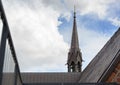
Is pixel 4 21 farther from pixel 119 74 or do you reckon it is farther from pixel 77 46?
pixel 77 46

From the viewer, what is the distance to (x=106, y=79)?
15680 mm

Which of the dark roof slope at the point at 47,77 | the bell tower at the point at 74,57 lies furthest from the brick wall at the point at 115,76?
the bell tower at the point at 74,57

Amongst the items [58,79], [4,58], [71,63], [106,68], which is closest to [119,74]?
[106,68]

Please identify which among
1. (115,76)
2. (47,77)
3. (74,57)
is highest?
(115,76)

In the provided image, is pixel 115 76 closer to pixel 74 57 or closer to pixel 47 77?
Result: pixel 47 77

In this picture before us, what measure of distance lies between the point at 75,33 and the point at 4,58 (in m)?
49.4

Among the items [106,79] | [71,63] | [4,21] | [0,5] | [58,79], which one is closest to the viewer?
[0,5]

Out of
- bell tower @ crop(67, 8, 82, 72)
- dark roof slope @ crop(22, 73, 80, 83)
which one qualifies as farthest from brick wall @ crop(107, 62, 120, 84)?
bell tower @ crop(67, 8, 82, 72)

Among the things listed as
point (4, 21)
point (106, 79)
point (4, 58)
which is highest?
point (4, 21)

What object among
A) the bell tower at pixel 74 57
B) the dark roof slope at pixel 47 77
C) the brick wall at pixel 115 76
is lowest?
the dark roof slope at pixel 47 77

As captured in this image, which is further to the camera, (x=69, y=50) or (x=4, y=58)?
(x=69, y=50)

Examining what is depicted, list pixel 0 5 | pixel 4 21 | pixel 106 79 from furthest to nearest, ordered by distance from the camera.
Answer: pixel 106 79
pixel 4 21
pixel 0 5

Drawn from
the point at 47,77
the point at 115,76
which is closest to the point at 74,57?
the point at 47,77

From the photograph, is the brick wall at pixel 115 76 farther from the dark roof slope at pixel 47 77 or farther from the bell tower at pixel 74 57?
Result: the bell tower at pixel 74 57
